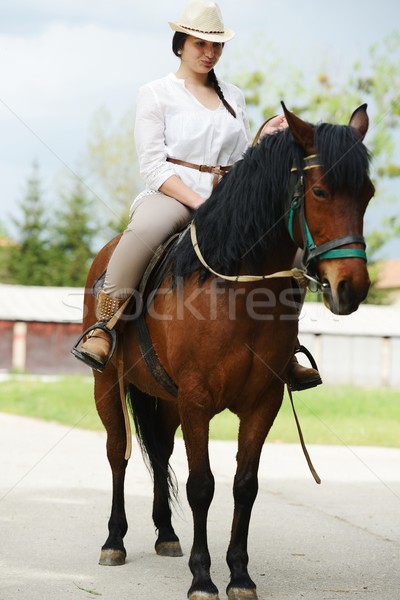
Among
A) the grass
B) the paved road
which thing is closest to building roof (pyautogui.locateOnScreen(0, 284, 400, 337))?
the grass

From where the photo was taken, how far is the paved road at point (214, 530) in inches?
191

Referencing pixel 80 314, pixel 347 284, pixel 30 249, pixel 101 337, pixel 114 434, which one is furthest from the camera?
pixel 30 249

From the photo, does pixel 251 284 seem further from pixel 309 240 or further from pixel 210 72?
pixel 210 72

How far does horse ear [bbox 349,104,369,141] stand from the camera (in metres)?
4.30

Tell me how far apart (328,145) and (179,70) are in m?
1.75

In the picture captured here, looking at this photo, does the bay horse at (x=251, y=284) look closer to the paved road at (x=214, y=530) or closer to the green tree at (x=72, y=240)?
the paved road at (x=214, y=530)

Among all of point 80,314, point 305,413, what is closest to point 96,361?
point 305,413

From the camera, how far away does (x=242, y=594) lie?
4.60 m

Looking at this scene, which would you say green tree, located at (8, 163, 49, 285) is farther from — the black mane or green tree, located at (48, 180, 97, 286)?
the black mane

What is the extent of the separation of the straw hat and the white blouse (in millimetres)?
316

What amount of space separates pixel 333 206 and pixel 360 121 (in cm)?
66

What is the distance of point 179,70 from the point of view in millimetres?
5398

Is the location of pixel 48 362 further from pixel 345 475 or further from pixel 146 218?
pixel 146 218

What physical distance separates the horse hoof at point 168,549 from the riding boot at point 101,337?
135 centimetres
